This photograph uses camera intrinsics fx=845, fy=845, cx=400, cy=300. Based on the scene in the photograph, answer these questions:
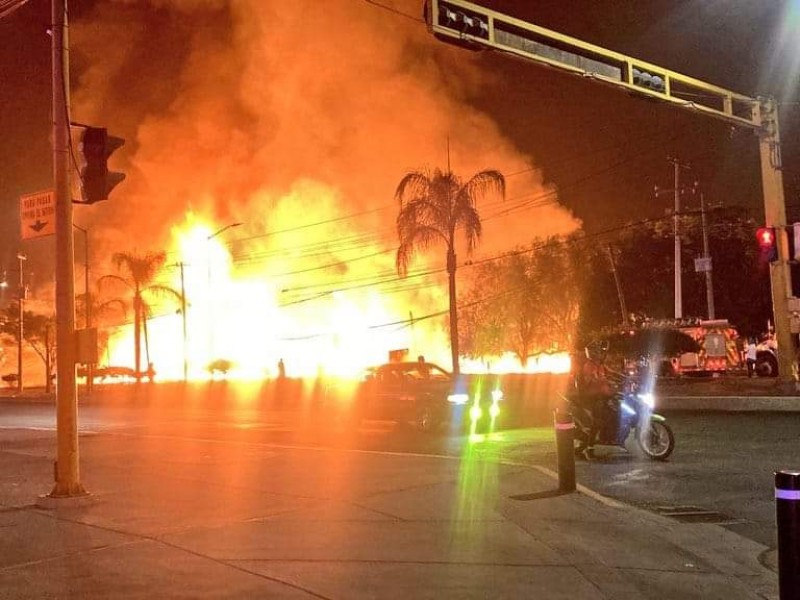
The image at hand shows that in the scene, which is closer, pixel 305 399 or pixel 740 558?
pixel 740 558

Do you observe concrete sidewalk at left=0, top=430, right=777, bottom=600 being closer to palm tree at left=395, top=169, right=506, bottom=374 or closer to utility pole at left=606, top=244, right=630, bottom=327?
palm tree at left=395, top=169, right=506, bottom=374

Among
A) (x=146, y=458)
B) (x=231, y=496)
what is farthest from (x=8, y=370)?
(x=231, y=496)

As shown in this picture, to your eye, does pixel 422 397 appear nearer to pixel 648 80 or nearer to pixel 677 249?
pixel 648 80

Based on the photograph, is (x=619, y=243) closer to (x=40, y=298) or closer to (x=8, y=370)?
(x=40, y=298)

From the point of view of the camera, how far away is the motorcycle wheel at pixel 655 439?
12570mm

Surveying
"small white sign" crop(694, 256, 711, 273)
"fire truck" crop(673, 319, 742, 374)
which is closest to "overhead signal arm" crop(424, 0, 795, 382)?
"fire truck" crop(673, 319, 742, 374)

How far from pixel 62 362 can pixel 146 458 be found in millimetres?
4948

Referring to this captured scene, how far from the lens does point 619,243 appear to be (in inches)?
2092

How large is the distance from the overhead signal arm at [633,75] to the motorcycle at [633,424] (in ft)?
16.9

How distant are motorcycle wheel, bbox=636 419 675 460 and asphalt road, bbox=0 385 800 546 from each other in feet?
0.57

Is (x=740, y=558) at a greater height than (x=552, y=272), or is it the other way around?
(x=552, y=272)

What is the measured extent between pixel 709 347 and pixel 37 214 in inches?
1274

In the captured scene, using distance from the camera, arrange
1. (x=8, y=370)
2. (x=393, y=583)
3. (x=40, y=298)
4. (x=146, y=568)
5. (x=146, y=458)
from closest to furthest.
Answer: (x=393, y=583), (x=146, y=568), (x=146, y=458), (x=40, y=298), (x=8, y=370)

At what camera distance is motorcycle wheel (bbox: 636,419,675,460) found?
12570 mm
